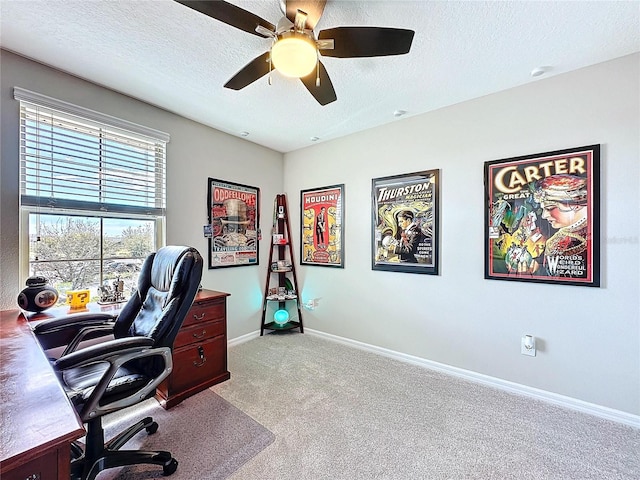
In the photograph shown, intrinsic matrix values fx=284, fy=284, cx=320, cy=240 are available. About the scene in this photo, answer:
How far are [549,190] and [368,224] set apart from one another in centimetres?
165

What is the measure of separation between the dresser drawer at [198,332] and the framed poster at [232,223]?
873 mm

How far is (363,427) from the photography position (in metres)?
1.94

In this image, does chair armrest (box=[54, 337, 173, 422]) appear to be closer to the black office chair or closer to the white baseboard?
the black office chair

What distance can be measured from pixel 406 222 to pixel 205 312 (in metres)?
2.14

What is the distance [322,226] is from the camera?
3.71 metres

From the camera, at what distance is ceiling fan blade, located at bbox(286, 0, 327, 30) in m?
1.39

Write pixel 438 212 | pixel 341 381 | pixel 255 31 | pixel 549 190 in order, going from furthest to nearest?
1. pixel 438 212
2. pixel 341 381
3. pixel 549 190
4. pixel 255 31

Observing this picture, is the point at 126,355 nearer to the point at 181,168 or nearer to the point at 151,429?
the point at 151,429

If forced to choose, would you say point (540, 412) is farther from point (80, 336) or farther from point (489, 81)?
point (80, 336)

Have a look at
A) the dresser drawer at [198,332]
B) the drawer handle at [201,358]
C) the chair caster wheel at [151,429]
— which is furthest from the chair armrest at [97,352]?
the drawer handle at [201,358]

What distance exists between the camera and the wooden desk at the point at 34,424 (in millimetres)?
672

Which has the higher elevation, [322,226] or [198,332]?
[322,226]

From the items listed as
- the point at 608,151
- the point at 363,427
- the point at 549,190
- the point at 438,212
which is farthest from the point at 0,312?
the point at 608,151

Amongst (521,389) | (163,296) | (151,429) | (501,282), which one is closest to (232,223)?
(163,296)
